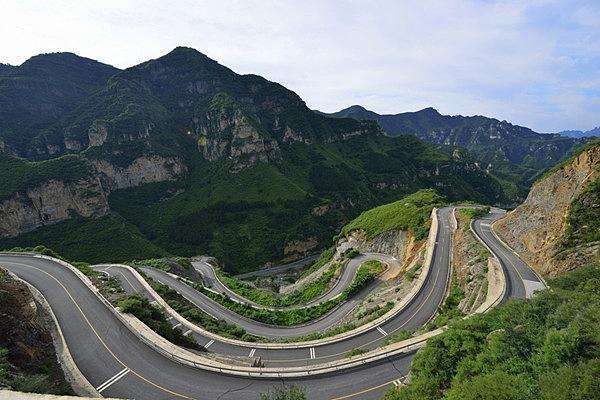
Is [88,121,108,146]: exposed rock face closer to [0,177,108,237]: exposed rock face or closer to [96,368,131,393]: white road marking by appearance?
[0,177,108,237]: exposed rock face

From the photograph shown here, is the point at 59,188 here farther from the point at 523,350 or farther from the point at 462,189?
the point at 462,189

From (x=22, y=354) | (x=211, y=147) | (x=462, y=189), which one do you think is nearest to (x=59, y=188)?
(x=211, y=147)

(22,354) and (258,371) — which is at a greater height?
(22,354)

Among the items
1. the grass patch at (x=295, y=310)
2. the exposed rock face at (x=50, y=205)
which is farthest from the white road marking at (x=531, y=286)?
the exposed rock face at (x=50, y=205)

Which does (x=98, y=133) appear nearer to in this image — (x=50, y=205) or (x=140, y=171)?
(x=140, y=171)

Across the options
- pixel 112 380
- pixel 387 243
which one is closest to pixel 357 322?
pixel 112 380

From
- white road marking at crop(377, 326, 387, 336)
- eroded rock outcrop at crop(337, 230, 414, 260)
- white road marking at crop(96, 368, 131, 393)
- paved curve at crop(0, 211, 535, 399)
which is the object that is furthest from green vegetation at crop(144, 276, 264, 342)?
eroded rock outcrop at crop(337, 230, 414, 260)
